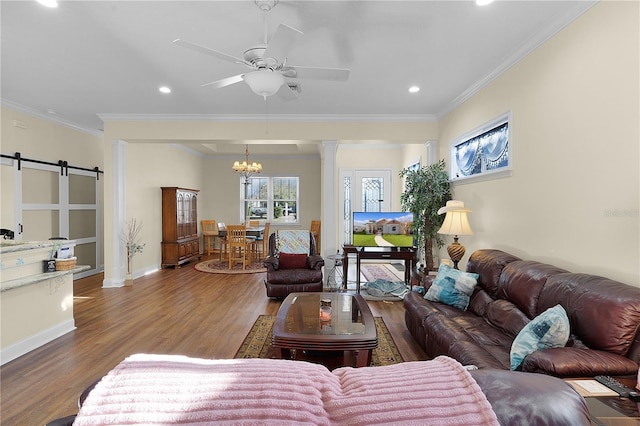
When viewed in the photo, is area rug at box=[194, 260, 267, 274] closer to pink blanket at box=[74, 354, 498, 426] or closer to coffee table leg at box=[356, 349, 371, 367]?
coffee table leg at box=[356, 349, 371, 367]

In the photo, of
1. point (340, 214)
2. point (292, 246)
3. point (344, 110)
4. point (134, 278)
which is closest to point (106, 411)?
point (292, 246)

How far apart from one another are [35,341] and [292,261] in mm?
3026

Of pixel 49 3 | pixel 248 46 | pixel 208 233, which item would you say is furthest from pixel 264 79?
pixel 208 233

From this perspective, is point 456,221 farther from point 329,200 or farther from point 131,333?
point 131,333

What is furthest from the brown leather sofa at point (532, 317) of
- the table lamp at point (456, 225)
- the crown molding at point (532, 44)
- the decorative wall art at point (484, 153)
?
the crown molding at point (532, 44)

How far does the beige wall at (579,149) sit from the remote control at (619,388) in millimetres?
938

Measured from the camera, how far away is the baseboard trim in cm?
281

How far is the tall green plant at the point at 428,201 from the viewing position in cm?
476

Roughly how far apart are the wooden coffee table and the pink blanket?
172cm

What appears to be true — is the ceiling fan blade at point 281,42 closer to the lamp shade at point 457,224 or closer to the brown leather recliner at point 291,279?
the lamp shade at point 457,224

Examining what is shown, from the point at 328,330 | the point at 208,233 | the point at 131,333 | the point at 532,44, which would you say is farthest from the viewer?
the point at 208,233

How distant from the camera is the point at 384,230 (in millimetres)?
5242

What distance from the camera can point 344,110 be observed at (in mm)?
5090

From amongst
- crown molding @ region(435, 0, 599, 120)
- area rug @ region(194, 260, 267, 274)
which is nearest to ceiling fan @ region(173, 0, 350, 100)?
crown molding @ region(435, 0, 599, 120)
